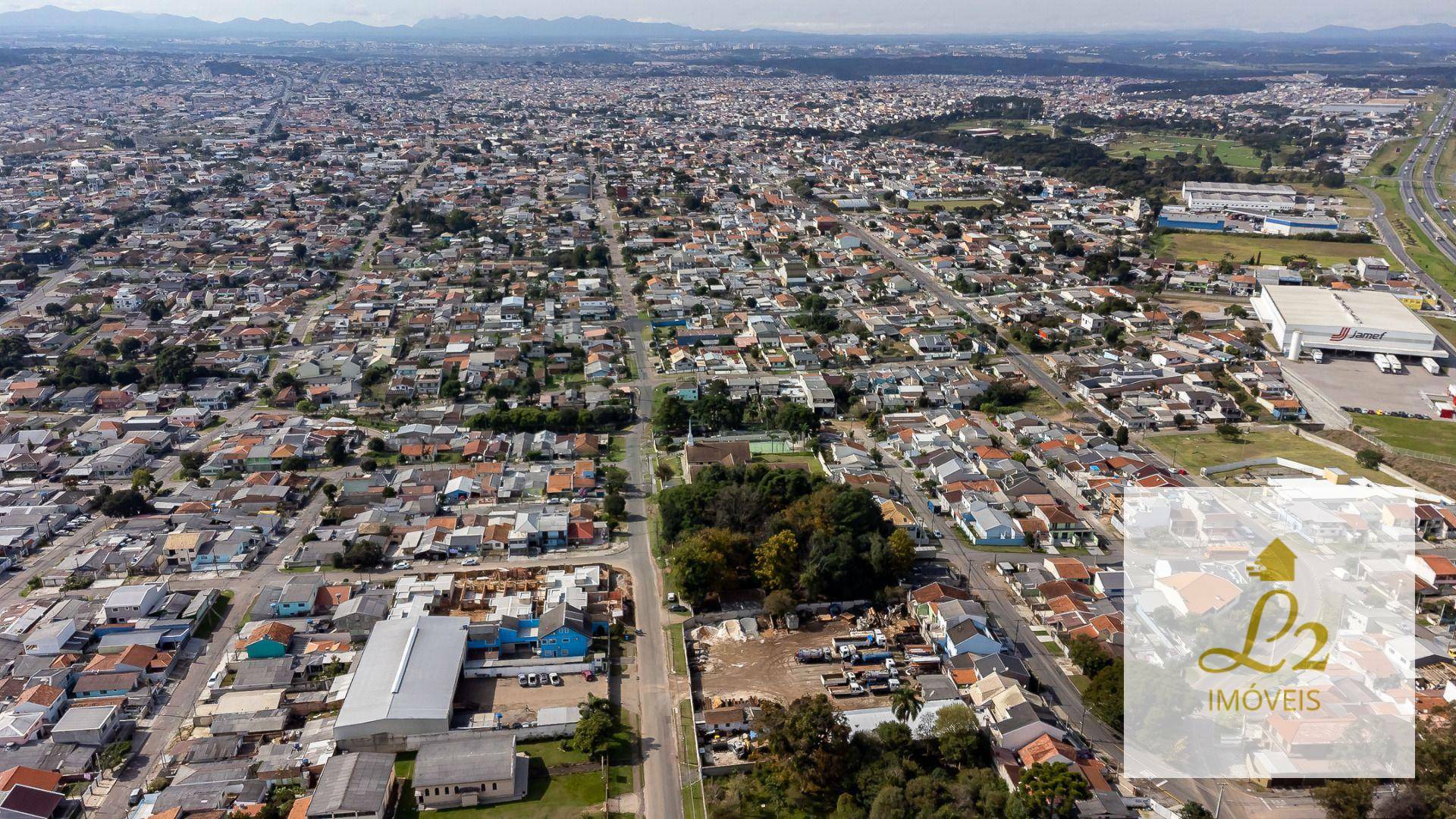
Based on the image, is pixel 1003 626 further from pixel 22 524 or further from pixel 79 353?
pixel 79 353

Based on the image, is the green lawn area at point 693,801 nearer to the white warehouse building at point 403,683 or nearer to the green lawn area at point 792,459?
the white warehouse building at point 403,683

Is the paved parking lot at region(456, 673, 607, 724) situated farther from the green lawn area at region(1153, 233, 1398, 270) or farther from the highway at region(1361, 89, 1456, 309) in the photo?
the highway at region(1361, 89, 1456, 309)

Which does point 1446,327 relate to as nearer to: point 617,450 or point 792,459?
point 792,459

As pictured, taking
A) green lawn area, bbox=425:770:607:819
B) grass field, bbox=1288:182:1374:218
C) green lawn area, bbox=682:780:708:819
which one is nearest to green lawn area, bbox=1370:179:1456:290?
grass field, bbox=1288:182:1374:218

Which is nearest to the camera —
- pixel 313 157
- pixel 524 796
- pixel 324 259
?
pixel 524 796

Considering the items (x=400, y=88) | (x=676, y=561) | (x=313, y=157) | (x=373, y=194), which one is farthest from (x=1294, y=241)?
(x=400, y=88)

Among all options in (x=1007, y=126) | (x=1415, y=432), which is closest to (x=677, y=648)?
(x=1415, y=432)
